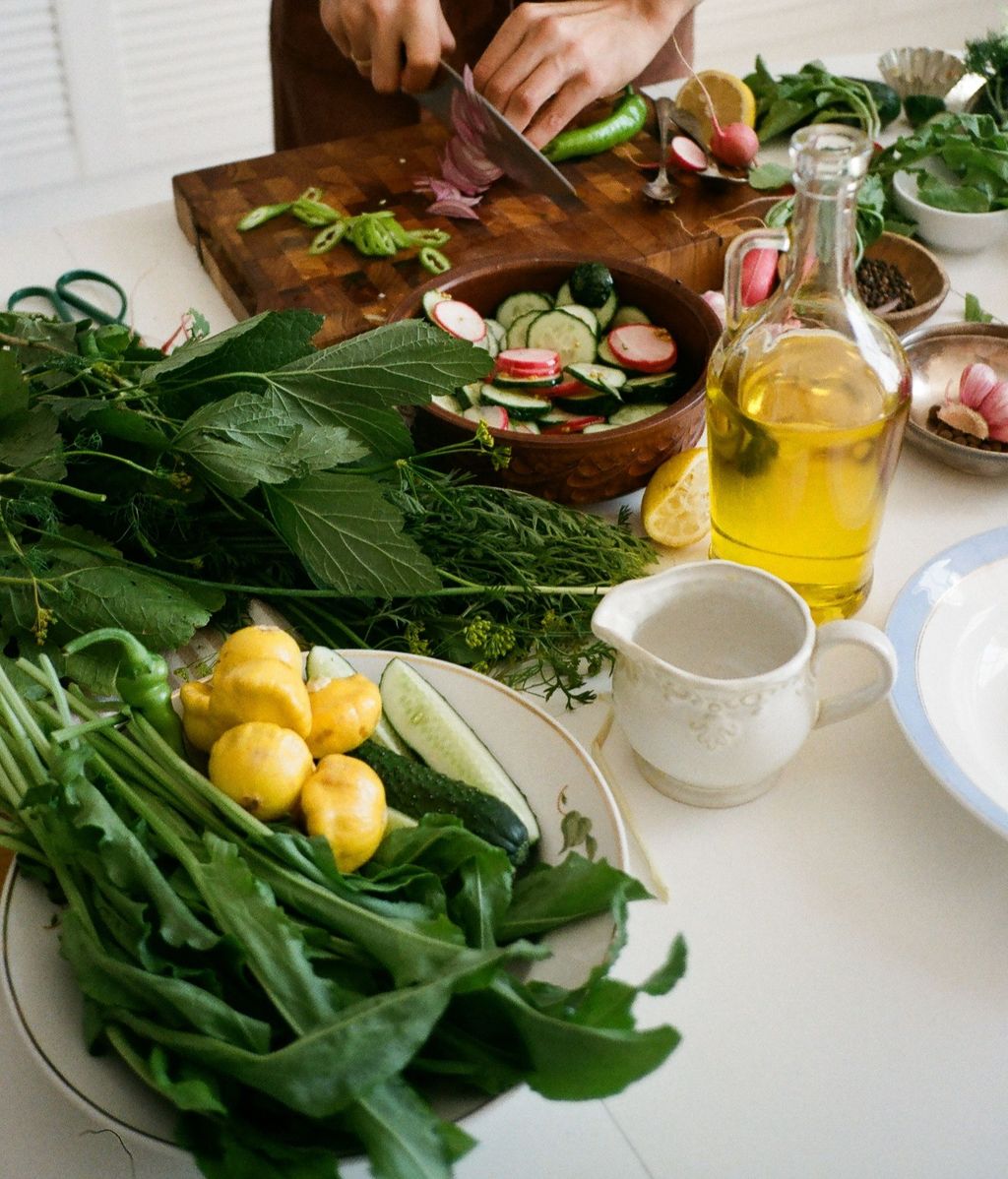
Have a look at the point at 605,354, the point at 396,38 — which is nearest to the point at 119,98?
the point at 396,38

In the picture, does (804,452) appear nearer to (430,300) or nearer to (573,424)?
(573,424)

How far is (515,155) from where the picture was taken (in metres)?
1.31

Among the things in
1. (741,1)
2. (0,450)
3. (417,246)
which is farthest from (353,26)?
(741,1)

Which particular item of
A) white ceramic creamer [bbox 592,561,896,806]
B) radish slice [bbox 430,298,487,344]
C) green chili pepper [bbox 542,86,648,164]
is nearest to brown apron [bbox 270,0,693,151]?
green chili pepper [bbox 542,86,648,164]

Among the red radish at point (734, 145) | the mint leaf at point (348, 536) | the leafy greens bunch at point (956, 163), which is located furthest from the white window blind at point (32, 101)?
the mint leaf at point (348, 536)

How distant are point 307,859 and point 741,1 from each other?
356cm

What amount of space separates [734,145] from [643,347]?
45cm

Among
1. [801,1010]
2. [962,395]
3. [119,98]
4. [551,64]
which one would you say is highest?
[551,64]

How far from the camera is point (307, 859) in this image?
598mm

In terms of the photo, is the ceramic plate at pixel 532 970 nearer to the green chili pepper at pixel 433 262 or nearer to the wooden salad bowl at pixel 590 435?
the wooden salad bowl at pixel 590 435

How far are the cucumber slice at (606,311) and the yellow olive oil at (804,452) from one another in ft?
0.80

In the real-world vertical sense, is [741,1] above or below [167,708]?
below

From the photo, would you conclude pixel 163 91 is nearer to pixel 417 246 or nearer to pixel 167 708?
pixel 417 246

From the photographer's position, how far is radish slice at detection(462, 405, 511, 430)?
979 mm
